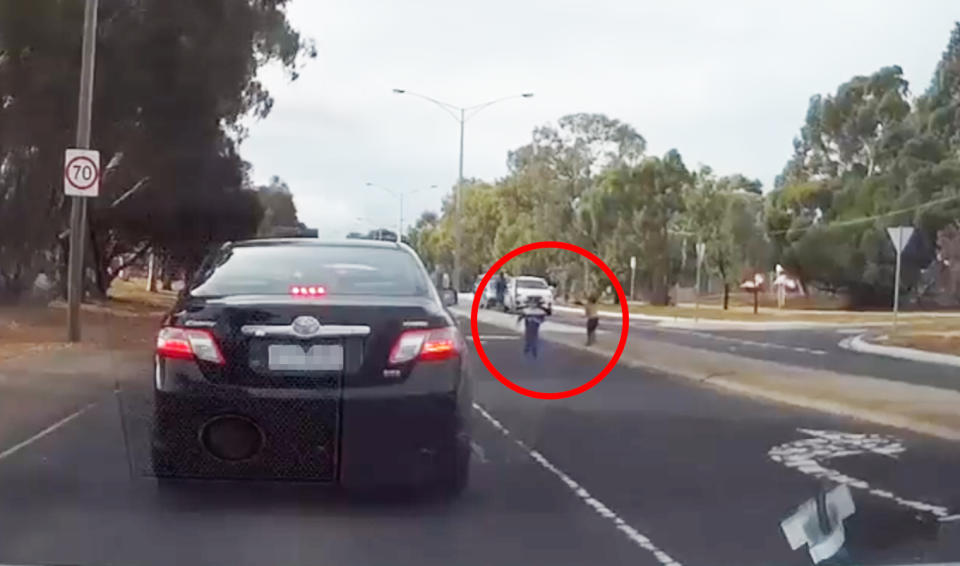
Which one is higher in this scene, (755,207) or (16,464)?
(755,207)

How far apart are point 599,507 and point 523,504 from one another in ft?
1.50

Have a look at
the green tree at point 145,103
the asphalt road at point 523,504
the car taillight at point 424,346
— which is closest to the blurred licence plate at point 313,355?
the car taillight at point 424,346

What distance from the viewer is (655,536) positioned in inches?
313

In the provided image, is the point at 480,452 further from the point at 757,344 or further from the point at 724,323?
the point at 757,344

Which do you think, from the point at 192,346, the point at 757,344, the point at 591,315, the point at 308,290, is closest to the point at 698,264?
the point at 591,315

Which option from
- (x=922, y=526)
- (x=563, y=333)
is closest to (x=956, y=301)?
(x=563, y=333)

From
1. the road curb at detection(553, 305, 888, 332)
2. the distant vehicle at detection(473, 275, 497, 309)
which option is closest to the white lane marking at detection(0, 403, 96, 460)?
the distant vehicle at detection(473, 275, 497, 309)

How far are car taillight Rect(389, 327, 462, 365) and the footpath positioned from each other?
12.9ft

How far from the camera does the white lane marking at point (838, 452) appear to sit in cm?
935

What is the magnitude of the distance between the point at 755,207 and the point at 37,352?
10.1 m

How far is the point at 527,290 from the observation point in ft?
57.4

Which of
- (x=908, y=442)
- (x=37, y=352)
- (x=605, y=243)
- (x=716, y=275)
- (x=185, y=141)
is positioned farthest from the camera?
(x=185, y=141)

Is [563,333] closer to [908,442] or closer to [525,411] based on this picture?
[525,411]

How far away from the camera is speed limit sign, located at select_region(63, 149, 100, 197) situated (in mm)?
21188
